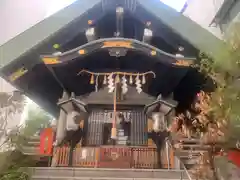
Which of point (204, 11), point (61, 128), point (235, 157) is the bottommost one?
point (235, 157)

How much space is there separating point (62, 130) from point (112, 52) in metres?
1.17

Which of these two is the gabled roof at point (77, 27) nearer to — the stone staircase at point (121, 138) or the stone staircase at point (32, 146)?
the stone staircase at point (32, 146)

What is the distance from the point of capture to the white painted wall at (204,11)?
4905 millimetres

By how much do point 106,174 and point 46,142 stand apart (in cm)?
104

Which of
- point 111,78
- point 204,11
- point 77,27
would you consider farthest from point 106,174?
point 204,11

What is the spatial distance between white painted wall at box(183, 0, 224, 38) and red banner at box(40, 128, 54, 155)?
293 cm

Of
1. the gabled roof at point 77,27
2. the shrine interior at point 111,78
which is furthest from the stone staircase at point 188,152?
the gabled roof at point 77,27

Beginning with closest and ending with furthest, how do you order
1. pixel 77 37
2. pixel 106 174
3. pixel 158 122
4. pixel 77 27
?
pixel 106 174, pixel 158 122, pixel 77 27, pixel 77 37

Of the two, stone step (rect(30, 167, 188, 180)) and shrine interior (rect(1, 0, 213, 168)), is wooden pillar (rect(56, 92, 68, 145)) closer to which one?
shrine interior (rect(1, 0, 213, 168))

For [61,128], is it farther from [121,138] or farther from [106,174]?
[106,174]

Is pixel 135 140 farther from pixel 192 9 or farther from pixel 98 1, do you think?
pixel 192 9

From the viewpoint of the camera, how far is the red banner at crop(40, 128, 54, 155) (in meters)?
3.54

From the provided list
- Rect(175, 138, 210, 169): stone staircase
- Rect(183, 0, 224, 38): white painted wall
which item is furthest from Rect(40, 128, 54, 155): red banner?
Rect(183, 0, 224, 38): white painted wall

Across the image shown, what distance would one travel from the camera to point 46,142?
3586 mm
